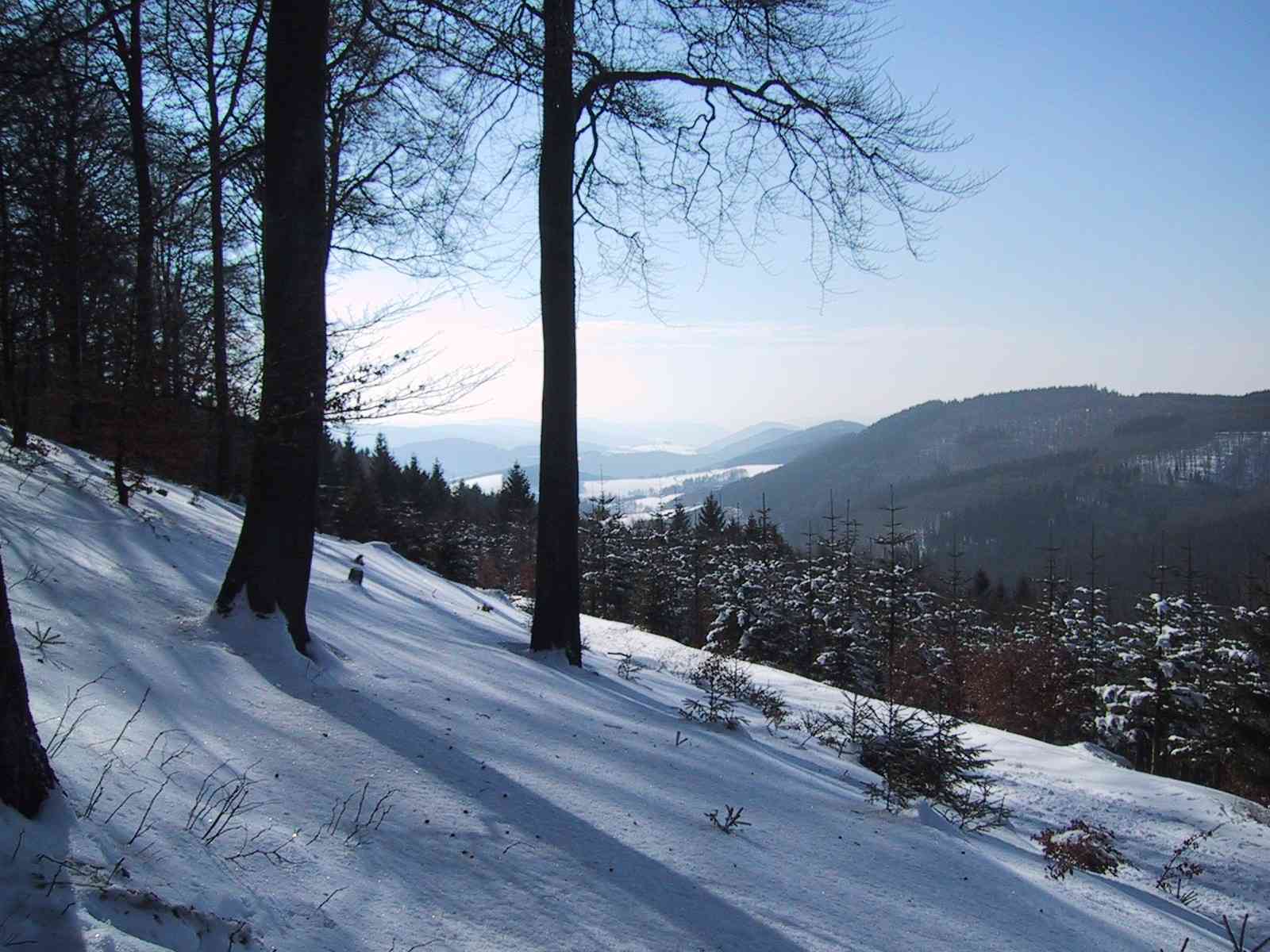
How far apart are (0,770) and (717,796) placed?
10.5 feet

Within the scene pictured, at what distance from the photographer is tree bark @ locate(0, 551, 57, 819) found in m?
2.06

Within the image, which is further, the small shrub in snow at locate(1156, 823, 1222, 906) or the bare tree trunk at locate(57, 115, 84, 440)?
the bare tree trunk at locate(57, 115, 84, 440)

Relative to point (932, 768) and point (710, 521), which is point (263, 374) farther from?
point (710, 521)

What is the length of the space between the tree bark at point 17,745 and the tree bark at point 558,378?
5062 mm

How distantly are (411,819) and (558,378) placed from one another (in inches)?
186

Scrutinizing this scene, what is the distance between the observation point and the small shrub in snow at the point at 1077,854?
4355 mm

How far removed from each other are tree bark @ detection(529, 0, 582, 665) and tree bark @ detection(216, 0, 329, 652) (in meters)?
2.58

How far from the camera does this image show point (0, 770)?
2.04 meters

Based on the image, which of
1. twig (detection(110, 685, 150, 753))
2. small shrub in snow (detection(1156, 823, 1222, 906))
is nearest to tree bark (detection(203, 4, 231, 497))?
twig (detection(110, 685, 150, 753))

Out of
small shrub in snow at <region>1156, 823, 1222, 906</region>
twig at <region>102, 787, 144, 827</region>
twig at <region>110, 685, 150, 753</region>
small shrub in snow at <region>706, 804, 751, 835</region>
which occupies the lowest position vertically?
small shrub in snow at <region>1156, 823, 1222, 906</region>

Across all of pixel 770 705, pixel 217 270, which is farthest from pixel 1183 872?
pixel 217 270

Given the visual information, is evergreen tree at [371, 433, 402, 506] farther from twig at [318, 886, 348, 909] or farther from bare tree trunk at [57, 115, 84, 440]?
twig at [318, 886, 348, 909]

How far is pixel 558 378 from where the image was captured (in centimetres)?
713

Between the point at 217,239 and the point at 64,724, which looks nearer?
the point at 64,724
